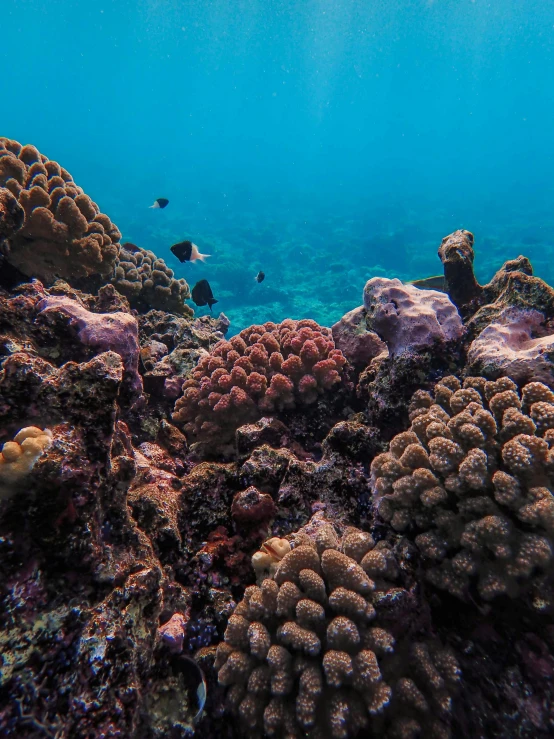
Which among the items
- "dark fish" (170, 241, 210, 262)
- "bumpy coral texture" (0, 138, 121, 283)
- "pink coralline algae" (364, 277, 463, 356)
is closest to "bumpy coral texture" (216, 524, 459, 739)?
"pink coralline algae" (364, 277, 463, 356)

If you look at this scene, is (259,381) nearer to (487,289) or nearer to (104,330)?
(104,330)

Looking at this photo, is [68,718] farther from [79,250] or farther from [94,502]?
[79,250]

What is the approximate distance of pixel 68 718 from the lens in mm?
1498

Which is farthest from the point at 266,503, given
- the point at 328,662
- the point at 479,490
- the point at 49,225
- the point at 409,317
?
the point at 49,225

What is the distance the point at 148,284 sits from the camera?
823 cm

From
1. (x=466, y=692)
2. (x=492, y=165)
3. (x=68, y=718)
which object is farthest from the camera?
(x=492, y=165)

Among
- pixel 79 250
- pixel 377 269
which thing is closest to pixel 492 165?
pixel 377 269

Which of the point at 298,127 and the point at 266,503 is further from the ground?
the point at 298,127

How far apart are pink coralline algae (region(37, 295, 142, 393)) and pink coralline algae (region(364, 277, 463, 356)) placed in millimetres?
2549

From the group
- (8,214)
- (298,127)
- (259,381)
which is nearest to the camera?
(259,381)

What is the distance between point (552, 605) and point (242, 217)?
62924 millimetres

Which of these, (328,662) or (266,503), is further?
(266,503)

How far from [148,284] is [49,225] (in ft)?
9.57

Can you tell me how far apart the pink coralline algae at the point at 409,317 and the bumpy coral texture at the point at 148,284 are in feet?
18.4
